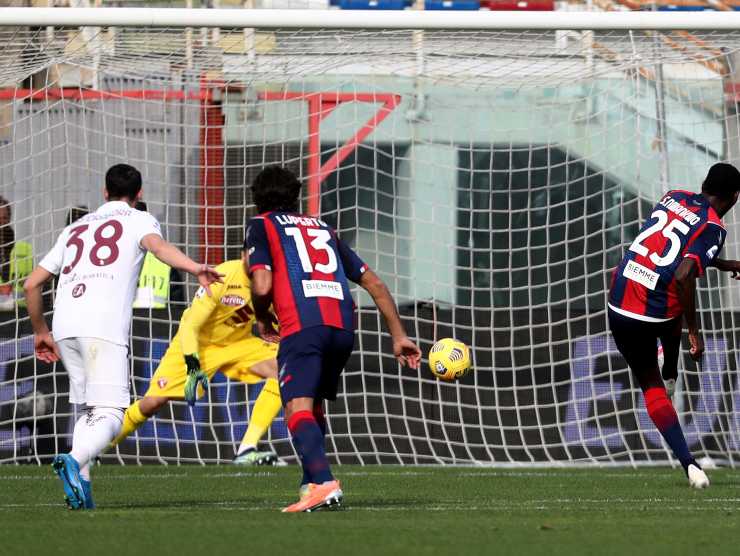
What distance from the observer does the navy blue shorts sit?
6570 millimetres

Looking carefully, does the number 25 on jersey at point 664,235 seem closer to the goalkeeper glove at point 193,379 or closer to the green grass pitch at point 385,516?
the green grass pitch at point 385,516

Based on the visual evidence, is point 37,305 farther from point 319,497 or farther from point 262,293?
point 319,497

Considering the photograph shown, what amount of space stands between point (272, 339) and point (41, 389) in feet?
16.7

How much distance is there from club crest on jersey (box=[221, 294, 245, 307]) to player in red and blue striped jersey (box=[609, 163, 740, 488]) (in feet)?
10.1

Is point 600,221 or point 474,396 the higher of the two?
point 600,221

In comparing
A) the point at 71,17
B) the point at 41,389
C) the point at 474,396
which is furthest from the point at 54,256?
the point at 474,396

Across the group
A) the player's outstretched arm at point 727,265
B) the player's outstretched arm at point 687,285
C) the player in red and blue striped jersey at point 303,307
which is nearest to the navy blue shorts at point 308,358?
the player in red and blue striped jersey at point 303,307

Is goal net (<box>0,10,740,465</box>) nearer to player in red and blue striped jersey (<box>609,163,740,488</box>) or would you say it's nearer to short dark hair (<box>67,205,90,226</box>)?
short dark hair (<box>67,205,90,226</box>)

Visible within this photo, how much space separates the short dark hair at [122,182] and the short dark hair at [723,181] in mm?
3468

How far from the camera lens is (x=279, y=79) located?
1184 cm

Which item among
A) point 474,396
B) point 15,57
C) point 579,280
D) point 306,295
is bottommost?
point 474,396

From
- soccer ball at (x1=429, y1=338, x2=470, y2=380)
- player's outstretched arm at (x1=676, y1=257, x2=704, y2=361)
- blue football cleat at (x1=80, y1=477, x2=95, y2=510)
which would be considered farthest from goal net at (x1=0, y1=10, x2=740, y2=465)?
blue football cleat at (x1=80, y1=477, x2=95, y2=510)

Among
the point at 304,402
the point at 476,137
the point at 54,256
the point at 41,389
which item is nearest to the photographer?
the point at 304,402

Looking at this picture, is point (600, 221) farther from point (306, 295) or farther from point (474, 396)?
point (306, 295)
